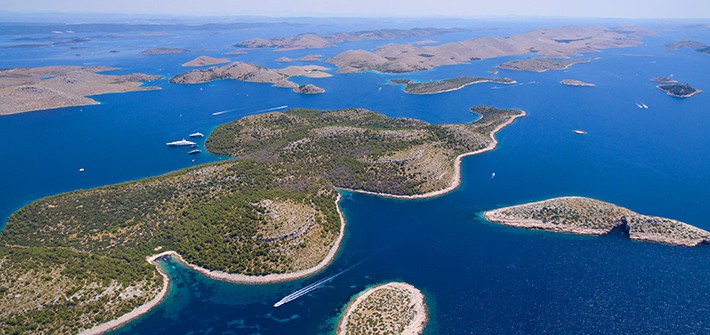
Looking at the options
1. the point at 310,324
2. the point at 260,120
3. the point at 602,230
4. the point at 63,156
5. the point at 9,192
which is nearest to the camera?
the point at 310,324

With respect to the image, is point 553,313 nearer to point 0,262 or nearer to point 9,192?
point 0,262

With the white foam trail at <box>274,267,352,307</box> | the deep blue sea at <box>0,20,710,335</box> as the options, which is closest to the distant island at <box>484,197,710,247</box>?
the deep blue sea at <box>0,20,710,335</box>

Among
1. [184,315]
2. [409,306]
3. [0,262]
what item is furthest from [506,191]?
[0,262]

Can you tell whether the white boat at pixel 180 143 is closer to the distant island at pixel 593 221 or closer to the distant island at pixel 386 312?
the distant island at pixel 386 312

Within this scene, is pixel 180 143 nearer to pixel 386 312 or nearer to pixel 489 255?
pixel 386 312

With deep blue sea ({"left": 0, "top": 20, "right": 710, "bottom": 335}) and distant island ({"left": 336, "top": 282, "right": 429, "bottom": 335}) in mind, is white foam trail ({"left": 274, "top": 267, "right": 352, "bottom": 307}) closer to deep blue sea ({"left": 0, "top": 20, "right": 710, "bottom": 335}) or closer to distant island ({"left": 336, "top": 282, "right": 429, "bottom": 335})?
deep blue sea ({"left": 0, "top": 20, "right": 710, "bottom": 335})

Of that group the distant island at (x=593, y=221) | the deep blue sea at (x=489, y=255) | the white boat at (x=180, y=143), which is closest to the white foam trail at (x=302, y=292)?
the deep blue sea at (x=489, y=255)

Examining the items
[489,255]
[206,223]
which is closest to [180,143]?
[206,223]
